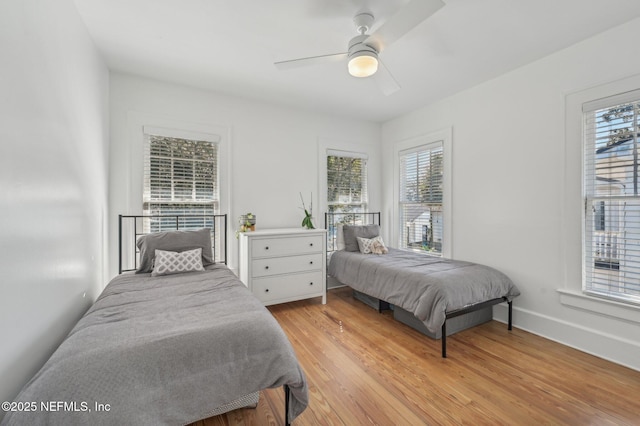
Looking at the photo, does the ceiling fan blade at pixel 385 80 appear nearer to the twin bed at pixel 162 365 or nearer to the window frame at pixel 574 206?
the window frame at pixel 574 206

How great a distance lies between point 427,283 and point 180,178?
2.89 meters

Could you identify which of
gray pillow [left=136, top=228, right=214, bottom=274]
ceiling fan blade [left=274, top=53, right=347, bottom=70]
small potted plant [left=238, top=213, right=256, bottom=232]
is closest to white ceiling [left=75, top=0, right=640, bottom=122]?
ceiling fan blade [left=274, top=53, right=347, bottom=70]

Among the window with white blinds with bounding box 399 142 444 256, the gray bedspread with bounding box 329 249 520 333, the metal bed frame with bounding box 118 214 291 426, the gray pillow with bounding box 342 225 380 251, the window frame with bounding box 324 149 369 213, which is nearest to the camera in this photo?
the gray bedspread with bounding box 329 249 520 333

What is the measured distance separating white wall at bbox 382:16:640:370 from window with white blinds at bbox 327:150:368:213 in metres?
1.44

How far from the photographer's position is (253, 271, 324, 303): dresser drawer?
10.4 ft

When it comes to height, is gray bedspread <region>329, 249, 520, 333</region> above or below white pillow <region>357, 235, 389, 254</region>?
below

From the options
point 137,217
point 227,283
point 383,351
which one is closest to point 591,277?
point 383,351

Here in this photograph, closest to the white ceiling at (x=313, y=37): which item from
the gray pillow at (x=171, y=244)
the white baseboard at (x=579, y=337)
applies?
the gray pillow at (x=171, y=244)

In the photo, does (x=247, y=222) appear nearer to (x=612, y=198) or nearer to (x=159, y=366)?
(x=159, y=366)

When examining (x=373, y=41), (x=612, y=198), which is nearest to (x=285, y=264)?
(x=373, y=41)

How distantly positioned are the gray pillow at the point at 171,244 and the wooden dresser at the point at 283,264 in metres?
0.46

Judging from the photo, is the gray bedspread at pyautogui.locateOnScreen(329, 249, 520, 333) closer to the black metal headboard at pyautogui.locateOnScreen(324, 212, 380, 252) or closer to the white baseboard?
the white baseboard

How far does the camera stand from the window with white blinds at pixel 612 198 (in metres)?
2.14

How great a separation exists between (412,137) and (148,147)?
11.3 feet
